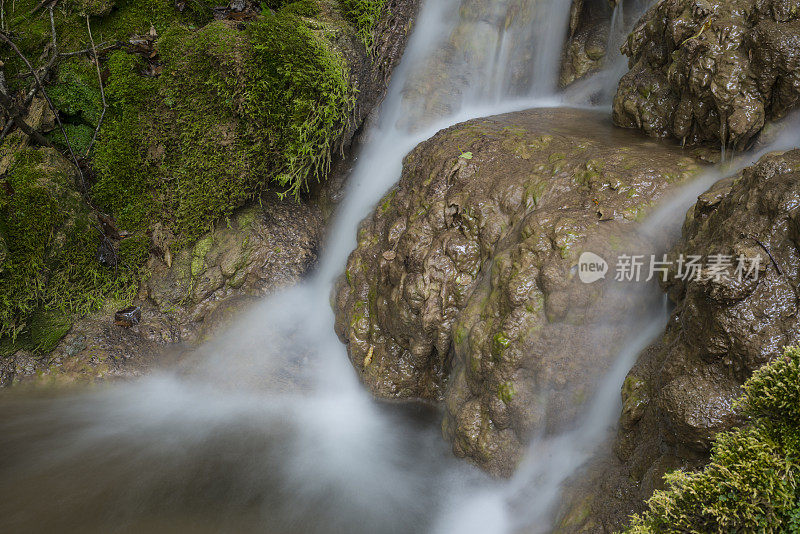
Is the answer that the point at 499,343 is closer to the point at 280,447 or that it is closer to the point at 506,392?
the point at 506,392

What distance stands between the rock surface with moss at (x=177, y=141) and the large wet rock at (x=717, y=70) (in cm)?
305

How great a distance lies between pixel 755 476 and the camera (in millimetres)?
1744

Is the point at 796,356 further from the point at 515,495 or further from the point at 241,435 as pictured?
the point at 241,435

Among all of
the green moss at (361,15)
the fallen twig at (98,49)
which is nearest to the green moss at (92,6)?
the fallen twig at (98,49)

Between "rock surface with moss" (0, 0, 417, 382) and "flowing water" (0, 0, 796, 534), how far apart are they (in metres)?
0.57

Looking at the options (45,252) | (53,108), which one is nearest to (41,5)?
(53,108)

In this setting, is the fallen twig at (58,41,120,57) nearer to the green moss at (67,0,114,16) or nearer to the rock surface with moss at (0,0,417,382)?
the rock surface with moss at (0,0,417,382)

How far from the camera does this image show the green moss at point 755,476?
168 centimetres

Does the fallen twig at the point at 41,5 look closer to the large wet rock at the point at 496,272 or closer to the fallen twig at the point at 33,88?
the fallen twig at the point at 33,88

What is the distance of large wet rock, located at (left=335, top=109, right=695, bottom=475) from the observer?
3.35 m

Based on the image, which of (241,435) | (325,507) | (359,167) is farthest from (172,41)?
(325,507)

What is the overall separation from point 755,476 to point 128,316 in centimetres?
542
